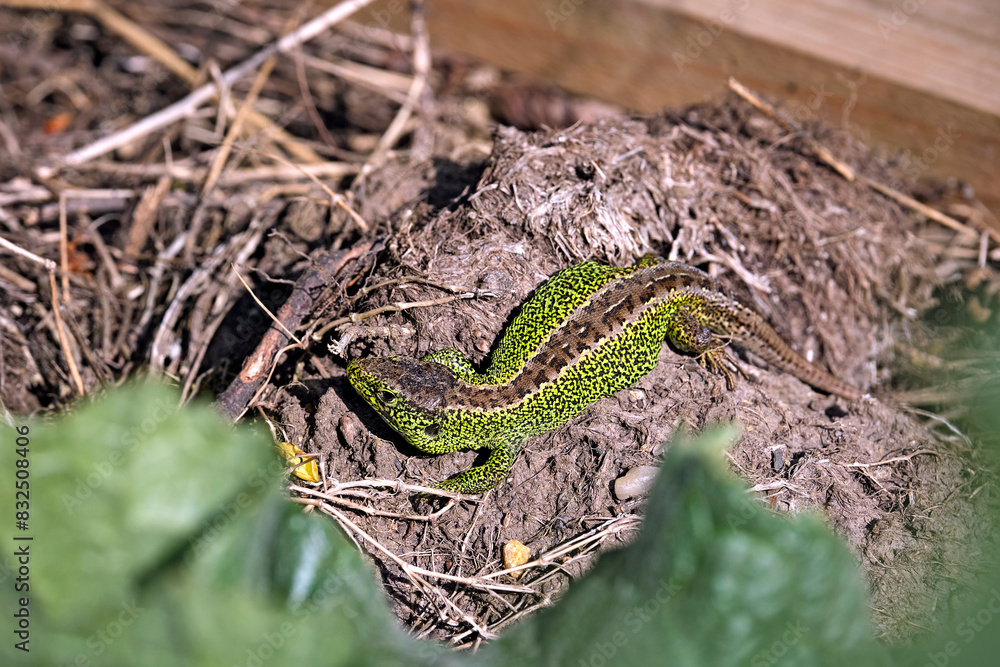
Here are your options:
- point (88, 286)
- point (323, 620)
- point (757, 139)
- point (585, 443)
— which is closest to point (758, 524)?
point (323, 620)

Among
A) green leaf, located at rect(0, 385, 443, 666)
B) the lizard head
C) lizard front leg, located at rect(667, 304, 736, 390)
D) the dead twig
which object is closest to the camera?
green leaf, located at rect(0, 385, 443, 666)

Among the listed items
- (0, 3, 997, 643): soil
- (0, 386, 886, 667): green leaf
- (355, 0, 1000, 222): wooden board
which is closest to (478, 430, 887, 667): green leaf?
(0, 386, 886, 667): green leaf

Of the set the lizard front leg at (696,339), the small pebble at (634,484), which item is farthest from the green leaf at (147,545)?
the lizard front leg at (696,339)

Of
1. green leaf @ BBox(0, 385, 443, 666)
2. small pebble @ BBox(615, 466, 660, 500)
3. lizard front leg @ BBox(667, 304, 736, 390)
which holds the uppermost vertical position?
green leaf @ BBox(0, 385, 443, 666)

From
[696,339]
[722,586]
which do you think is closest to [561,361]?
[696,339]

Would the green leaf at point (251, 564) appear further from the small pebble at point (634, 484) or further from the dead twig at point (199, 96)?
the dead twig at point (199, 96)

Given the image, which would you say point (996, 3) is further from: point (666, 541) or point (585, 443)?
point (666, 541)

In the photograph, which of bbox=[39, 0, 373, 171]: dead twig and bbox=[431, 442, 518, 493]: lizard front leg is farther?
bbox=[39, 0, 373, 171]: dead twig

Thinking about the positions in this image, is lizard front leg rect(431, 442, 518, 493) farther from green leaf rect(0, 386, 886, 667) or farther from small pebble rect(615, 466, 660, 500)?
green leaf rect(0, 386, 886, 667)
